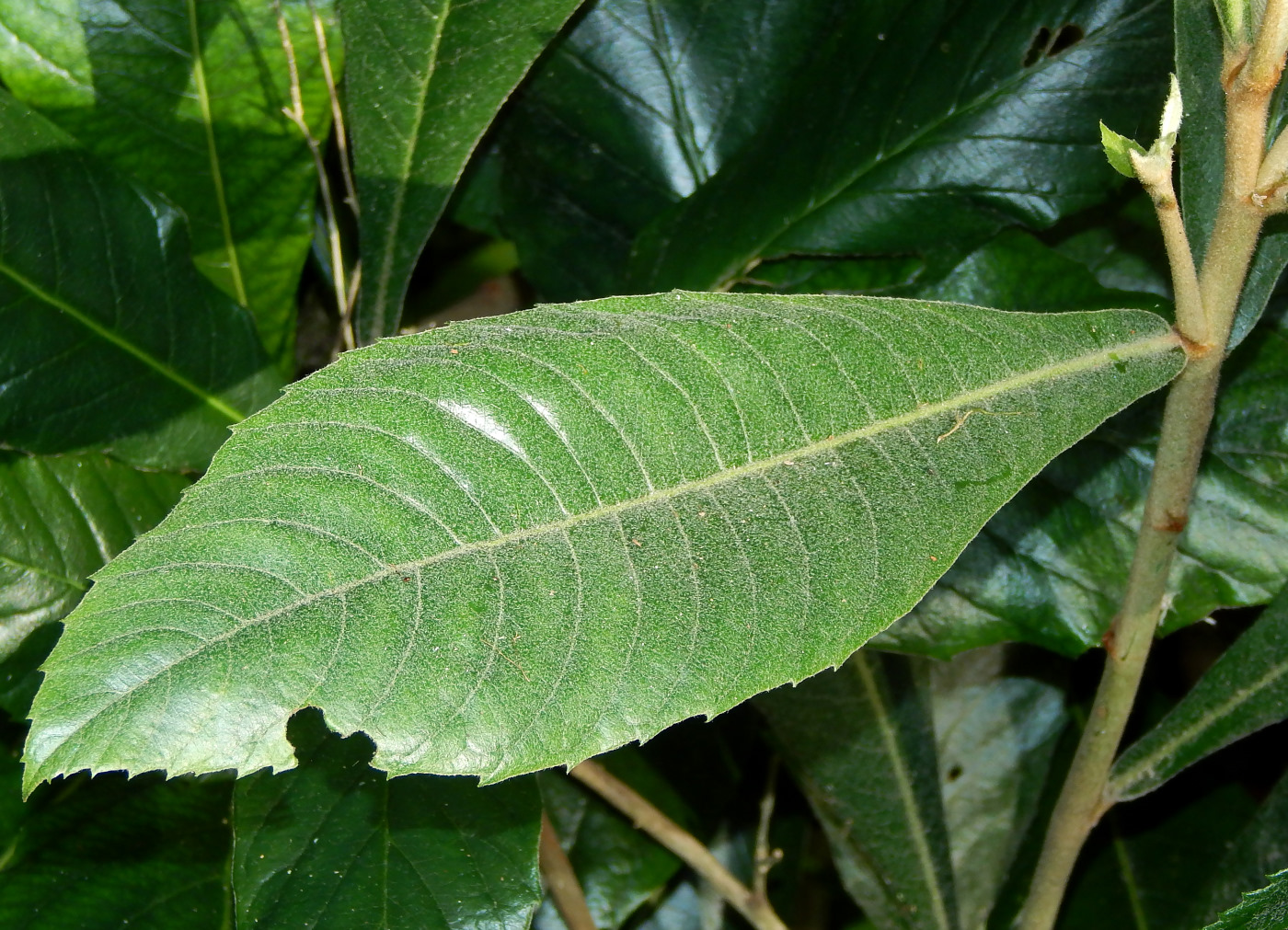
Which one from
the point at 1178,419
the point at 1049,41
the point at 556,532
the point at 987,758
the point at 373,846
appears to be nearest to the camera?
the point at 556,532

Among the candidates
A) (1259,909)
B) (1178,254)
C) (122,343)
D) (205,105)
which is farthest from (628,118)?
(1259,909)

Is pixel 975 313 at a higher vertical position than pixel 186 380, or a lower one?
higher

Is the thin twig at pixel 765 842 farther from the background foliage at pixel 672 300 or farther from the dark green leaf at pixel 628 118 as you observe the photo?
the dark green leaf at pixel 628 118

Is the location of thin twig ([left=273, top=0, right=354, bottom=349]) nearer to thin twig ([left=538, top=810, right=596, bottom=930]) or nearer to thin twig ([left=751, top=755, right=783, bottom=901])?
thin twig ([left=538, top=810, right=596, bottom=930])

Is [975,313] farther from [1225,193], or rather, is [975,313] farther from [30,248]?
[30,248]

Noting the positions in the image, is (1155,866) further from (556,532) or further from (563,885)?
(556,532)

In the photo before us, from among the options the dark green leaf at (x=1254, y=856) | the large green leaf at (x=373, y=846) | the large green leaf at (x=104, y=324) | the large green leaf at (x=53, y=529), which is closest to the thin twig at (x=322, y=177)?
the large green leaf at (x=104, y=324)

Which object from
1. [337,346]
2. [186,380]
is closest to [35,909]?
[186,380]
